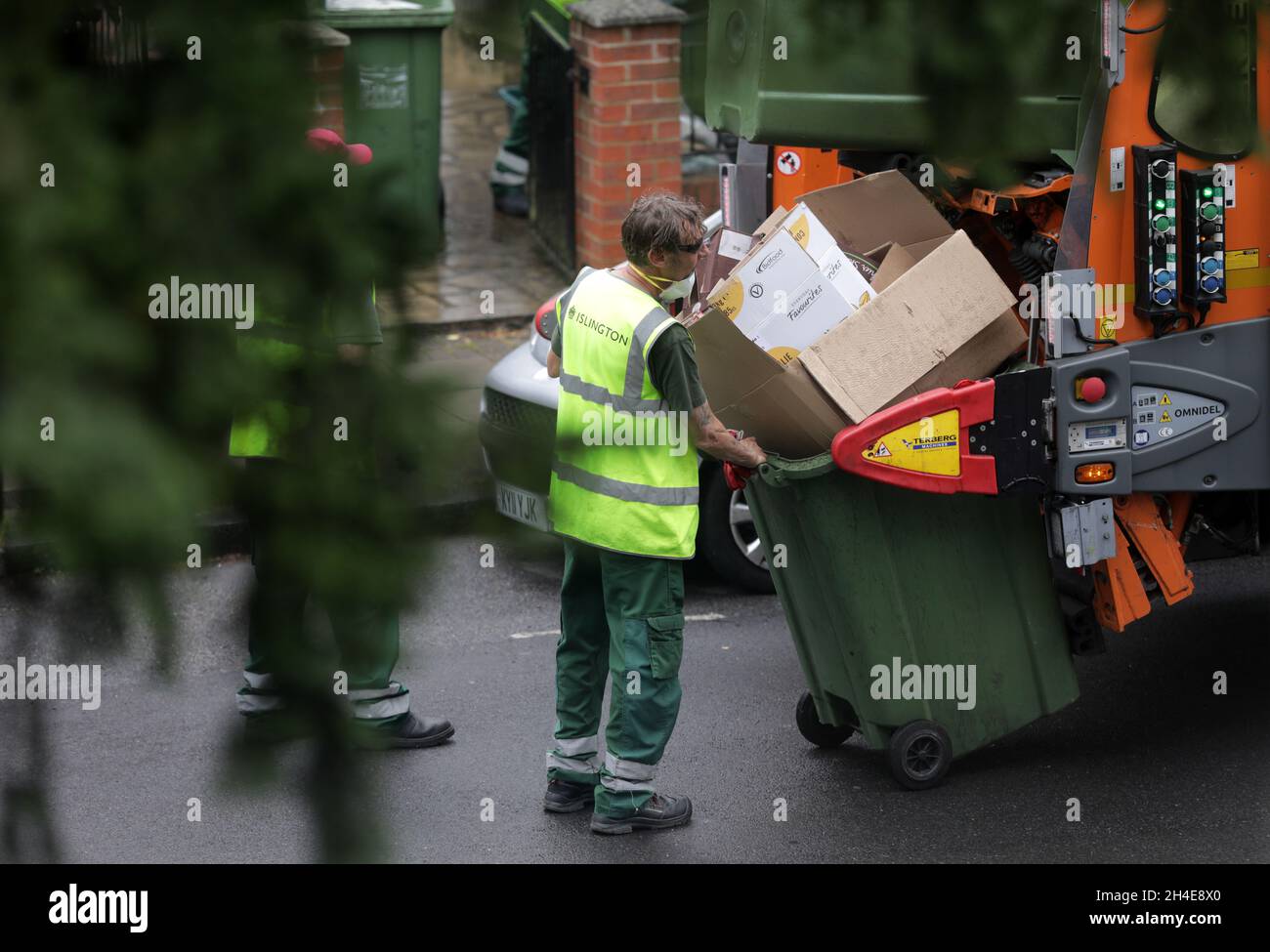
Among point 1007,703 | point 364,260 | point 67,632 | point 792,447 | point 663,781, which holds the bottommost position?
point 663,781

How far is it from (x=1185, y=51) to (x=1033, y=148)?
0.17 metres

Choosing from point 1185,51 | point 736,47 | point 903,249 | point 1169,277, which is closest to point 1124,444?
point 1169,277

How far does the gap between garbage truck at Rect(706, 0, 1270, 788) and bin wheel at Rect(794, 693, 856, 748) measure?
0.59ft

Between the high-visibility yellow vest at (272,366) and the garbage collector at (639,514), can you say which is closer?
the high-visibility yellow vest at (272,366)

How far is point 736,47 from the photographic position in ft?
14.0

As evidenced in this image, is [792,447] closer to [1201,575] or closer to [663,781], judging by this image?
[663,781]

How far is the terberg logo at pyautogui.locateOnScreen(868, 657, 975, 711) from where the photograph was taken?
4406 mm

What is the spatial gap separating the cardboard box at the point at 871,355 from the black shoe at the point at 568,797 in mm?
1082

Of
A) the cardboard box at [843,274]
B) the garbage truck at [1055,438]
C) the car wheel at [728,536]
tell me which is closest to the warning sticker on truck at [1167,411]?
the garbage truck at [1055,438]

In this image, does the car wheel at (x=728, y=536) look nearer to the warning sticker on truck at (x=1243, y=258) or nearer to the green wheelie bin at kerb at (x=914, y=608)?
the green wheelie bin at kerb at (x=914, y=608)

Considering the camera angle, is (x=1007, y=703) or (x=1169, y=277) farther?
(x=1007, y=703)

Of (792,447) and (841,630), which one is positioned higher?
(792,447)

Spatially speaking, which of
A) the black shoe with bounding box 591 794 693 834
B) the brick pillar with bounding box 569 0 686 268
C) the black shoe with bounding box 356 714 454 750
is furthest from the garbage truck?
the brick pillar with bounding box 569 0 686 268

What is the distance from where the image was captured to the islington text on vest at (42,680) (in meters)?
1.47
